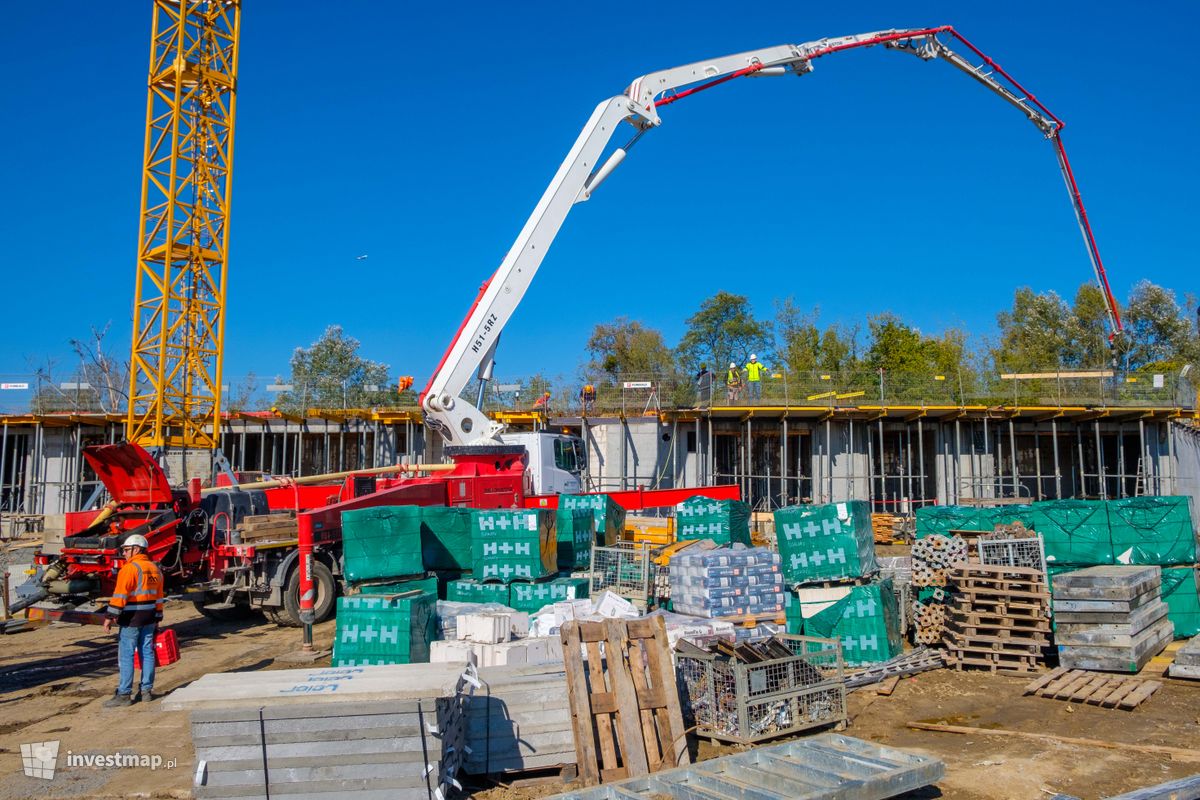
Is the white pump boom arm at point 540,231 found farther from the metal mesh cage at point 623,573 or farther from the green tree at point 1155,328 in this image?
Result: the green tree at point 1155,328

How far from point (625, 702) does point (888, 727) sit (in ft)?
10.1

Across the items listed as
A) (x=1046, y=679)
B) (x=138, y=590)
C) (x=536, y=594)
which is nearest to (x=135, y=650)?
(x=138, y=590)

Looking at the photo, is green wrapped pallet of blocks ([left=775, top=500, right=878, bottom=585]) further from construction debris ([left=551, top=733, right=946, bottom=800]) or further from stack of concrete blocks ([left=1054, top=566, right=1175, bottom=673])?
construction debris ([left=551, top=733, right=946, bottom=800])

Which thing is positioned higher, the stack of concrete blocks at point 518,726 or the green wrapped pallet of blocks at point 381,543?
the green wrapped pallet of blocks at point 381,543

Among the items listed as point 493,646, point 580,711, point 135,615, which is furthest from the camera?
point 135,615

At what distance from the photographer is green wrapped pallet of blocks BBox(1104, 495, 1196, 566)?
1162 cm

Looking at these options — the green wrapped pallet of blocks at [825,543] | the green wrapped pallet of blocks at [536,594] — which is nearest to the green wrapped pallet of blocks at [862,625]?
the green wrapped pallet of blocks at [825,543]

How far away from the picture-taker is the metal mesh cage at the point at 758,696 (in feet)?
25.3

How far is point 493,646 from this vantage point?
27.0 ft

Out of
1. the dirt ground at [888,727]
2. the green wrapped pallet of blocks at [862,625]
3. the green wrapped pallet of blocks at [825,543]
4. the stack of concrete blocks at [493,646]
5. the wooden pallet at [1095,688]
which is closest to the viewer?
the dirt ground at [888,727]

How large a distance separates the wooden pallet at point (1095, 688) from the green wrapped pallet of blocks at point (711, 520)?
17.3ft

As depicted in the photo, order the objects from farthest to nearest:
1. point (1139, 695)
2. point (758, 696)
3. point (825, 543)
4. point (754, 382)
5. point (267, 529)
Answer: point (754, 382)
point (267, 529)
point (825, 543)
point (1139, 695)
point (758, 696)

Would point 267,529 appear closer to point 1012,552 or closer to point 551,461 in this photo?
point 551,461

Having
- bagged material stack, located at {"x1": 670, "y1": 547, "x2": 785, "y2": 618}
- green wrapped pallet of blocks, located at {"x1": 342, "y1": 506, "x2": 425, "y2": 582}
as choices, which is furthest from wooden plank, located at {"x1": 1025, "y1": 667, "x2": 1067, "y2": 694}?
green wrapped pallet of blocks, located at {"x1": 342, "y1": 506, "x2": 425, "y2": 582}
